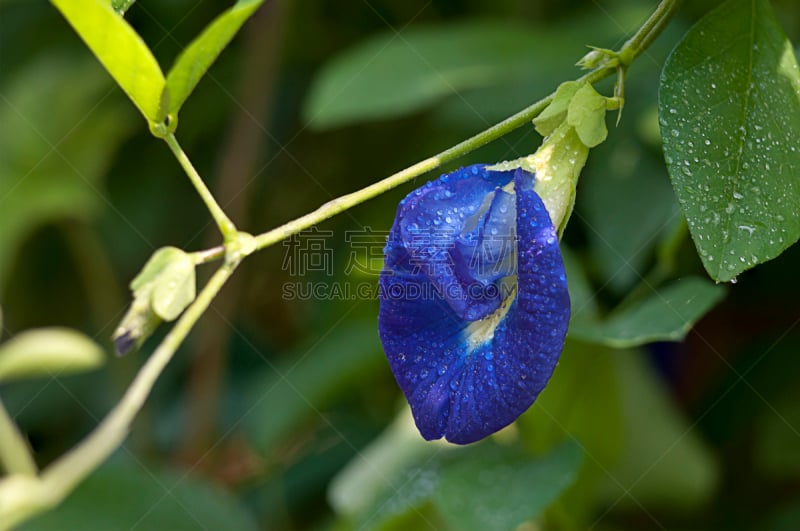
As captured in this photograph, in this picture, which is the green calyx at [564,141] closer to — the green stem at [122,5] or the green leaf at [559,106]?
the green leaf at [559,106]

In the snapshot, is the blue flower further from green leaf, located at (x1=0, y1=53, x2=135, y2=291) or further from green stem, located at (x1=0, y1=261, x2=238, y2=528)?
green leaf, located at (x1=0, y1=53, x2=135, y2=291)

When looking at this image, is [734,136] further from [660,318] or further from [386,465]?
[386,465]

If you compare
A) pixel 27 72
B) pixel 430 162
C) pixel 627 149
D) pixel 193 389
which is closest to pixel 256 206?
pixel 193 389

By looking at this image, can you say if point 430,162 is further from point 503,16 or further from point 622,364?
point 503,16

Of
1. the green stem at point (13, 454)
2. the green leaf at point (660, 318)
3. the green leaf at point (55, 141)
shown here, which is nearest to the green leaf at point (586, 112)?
the green leaf at point (660, 318)

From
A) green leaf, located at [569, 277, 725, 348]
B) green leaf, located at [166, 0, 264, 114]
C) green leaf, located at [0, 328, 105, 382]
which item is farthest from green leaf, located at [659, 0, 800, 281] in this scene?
green leaf, located at [0, 328, 105, 382]
